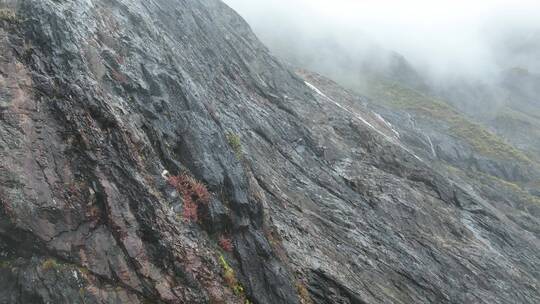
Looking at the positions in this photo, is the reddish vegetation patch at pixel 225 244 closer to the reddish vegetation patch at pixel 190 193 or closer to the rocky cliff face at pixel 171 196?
the rocky cliff face at pixel 171 196

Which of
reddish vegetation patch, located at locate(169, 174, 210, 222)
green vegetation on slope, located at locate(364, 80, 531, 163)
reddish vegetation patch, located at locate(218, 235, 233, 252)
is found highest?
green vegetation on slope, located at locate(364, 80, 531, 163)

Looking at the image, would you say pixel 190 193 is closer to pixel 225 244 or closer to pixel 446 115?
pixel 225 244

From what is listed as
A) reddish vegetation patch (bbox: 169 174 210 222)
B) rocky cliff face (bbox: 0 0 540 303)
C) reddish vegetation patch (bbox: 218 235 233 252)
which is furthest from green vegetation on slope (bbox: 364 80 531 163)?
reddish vegetation patch (bbox: 169 174 210 222)

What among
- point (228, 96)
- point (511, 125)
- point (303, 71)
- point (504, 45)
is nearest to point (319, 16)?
point (511, 125)

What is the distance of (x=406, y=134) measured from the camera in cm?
5784

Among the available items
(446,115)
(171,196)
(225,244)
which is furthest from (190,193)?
(446,115)

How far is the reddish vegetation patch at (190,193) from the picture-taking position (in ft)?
46.8

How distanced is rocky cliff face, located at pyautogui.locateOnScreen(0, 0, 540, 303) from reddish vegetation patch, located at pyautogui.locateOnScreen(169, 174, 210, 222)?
0.07 metres

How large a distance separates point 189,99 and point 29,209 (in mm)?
8276

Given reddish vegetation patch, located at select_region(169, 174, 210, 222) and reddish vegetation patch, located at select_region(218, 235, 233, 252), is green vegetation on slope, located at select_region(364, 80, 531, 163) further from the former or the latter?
reddish vegetation patch, located at select_region(169, 174, 210, 222)

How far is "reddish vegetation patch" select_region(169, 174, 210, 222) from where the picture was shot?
1425cm

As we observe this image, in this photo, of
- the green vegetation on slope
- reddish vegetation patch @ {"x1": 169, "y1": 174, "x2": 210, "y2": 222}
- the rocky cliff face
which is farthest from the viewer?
the green vegetation on slope

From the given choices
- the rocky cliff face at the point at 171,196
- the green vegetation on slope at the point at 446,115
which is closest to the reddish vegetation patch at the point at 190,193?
the rocky cliff face at the point at 171,196

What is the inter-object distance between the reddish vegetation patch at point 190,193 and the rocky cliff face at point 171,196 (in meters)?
0.07
